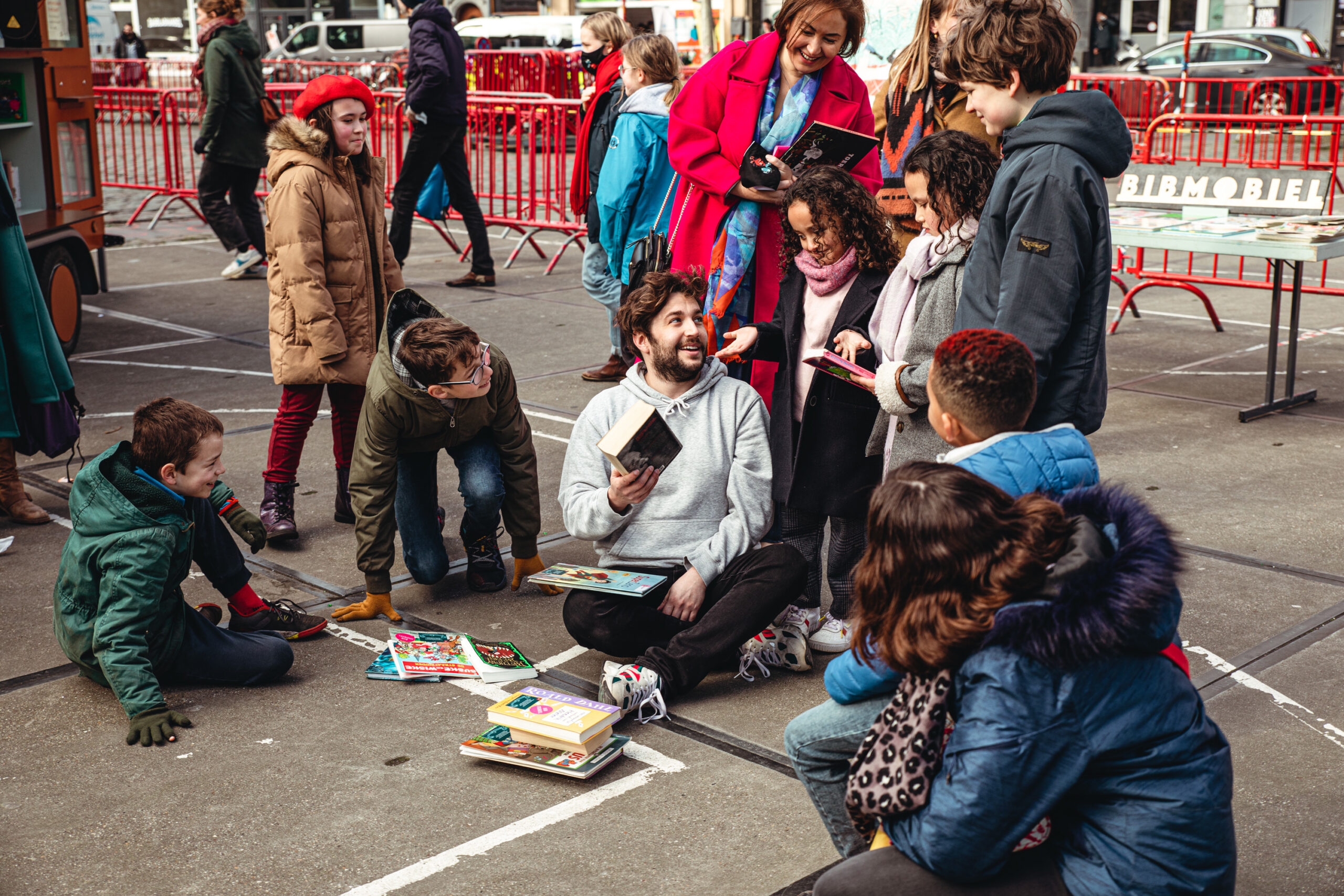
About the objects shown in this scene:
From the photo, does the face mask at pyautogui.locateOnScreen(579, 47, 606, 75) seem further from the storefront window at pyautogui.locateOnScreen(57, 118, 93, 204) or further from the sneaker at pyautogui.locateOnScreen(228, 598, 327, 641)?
the sneaker at pyautogui.locateOnScreen(228, 598, 327, 641)

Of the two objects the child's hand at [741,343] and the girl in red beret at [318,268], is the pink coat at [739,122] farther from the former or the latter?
the girl in red beret at [318,268]

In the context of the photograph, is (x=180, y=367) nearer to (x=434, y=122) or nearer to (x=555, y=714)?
(x=434, y=122)

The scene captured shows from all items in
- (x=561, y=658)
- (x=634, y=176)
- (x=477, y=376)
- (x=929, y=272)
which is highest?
(x=634, y=176)

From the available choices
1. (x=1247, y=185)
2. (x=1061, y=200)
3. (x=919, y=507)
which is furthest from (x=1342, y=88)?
(x=919, y=507)

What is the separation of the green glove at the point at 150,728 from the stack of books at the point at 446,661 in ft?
1.96

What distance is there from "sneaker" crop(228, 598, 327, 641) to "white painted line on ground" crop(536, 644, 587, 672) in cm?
75

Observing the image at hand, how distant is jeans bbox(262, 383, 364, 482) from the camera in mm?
5066

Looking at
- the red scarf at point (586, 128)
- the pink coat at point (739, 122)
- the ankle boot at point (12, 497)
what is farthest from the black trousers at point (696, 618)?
the red scarf at point (586, 128)

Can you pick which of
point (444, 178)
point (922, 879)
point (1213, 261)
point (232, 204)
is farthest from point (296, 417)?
point (1213, 261)

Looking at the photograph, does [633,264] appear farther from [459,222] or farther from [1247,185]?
[459,222]

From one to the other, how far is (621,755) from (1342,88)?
57.6 feet

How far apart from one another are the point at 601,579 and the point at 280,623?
1084mm

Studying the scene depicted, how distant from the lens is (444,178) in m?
10.3

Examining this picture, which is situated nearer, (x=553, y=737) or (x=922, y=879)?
(x=922, y=879)
